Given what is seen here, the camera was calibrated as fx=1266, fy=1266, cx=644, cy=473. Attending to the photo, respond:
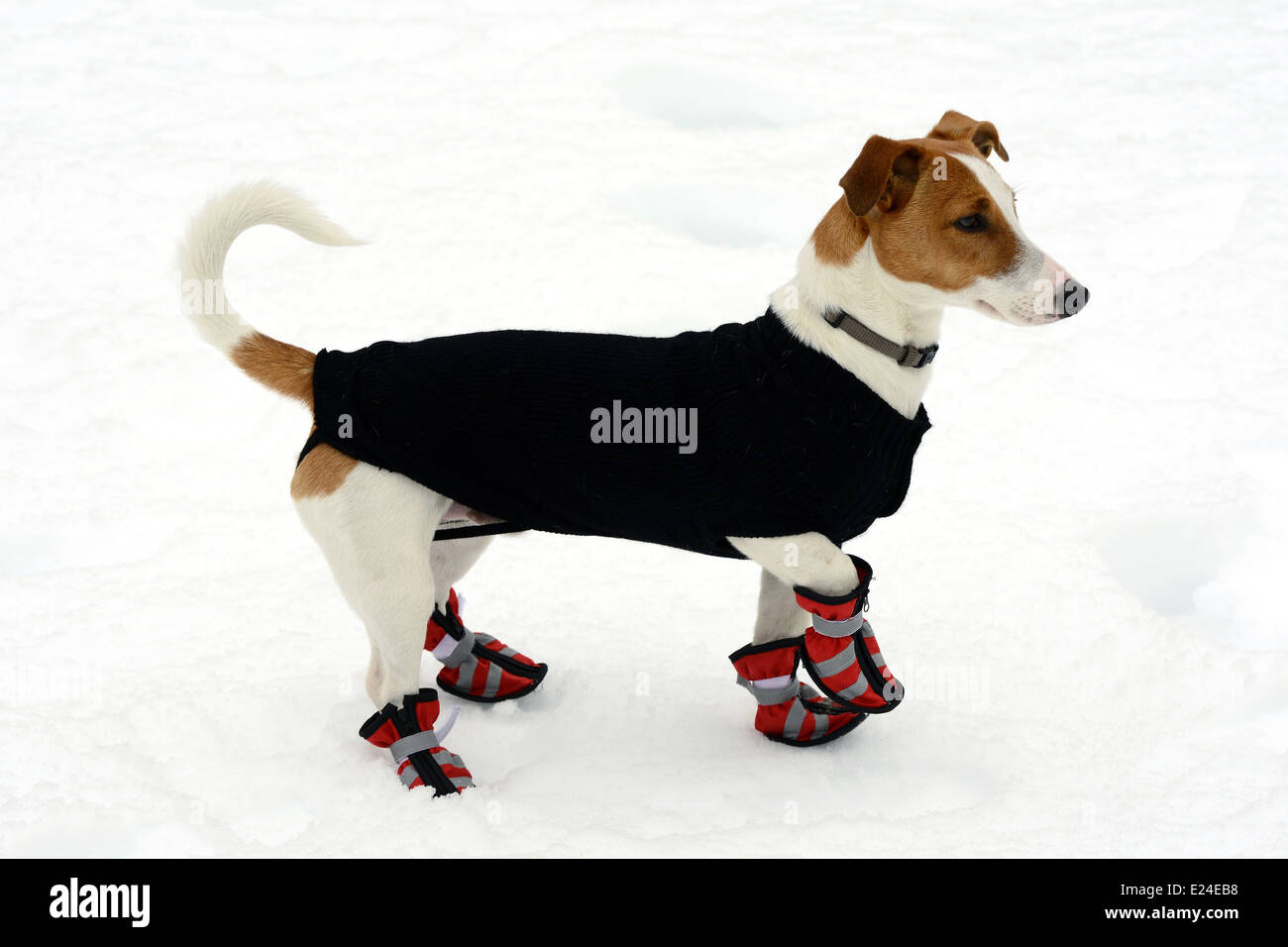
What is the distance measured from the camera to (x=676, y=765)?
311 cm

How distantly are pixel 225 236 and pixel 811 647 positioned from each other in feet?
5.32

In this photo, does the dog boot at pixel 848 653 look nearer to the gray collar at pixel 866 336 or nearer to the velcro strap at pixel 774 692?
the velcro strap at pixel 774 692

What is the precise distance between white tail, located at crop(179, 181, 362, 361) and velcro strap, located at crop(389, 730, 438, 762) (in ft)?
3.21

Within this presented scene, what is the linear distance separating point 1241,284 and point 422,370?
3.89 m

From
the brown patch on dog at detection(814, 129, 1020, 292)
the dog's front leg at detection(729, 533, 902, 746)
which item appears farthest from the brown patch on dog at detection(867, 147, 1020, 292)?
the dog's front leg at detection(729, 533, 902, 746)

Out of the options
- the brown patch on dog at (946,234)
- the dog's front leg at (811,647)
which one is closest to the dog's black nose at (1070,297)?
the brown patch on dog at (946,234)

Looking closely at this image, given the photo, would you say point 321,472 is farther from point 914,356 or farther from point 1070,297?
point 1070,297

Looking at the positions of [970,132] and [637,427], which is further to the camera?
[970,132]

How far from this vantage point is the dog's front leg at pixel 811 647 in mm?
2781

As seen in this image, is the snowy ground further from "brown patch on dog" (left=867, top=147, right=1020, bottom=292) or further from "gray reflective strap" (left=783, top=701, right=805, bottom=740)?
"brown patch on dog" (left=867, top=147, right=1020, bottom=292)

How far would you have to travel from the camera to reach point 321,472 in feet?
9.20

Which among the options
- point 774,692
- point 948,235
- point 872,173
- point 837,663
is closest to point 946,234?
point 948,235

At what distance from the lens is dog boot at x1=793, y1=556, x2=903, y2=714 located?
9.24 feet
